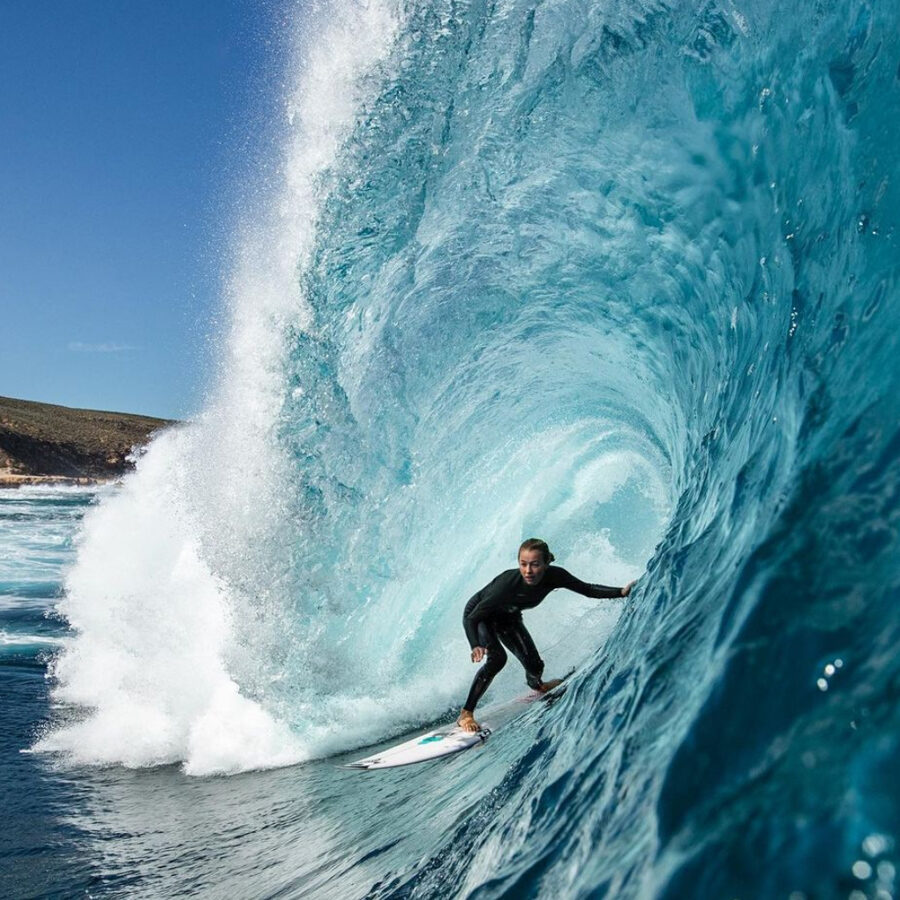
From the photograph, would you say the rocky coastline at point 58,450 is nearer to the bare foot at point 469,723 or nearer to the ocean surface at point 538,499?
the ocean surface at point 538,499

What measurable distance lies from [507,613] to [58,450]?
243 feet

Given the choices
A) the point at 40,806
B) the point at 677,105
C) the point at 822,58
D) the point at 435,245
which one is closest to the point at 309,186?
the point at 435,245

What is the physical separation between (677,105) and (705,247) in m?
0.90

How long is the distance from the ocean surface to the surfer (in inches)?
24.4

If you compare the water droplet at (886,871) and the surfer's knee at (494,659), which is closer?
the water droplet at (886,871)

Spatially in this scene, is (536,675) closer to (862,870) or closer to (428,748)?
(428,748)

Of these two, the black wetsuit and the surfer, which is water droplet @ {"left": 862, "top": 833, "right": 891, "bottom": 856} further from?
the black wetsuit

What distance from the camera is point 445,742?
5.93m

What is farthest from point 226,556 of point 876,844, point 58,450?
point 58,450

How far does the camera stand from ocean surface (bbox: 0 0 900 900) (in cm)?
199

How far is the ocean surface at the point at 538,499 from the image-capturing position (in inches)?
78.4

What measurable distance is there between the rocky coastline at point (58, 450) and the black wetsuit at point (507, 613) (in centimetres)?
5733

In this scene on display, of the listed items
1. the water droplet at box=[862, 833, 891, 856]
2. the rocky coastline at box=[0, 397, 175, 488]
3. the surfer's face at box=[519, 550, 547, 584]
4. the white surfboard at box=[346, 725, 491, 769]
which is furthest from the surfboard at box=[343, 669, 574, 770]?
the rocky coastline at box=[0, 397, 175, 488]

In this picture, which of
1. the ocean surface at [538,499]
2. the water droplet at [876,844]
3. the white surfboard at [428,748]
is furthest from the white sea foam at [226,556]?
the water droplet at [876,844]
